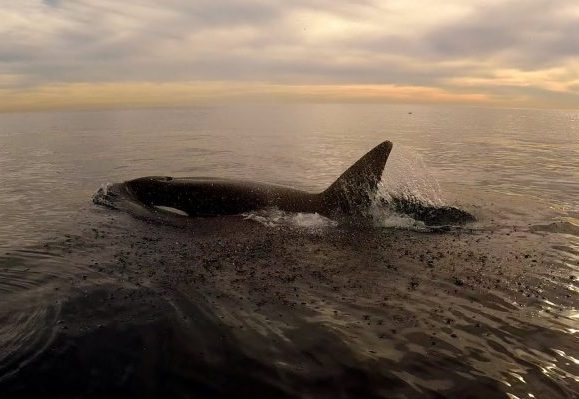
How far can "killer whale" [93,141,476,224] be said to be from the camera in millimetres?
14500

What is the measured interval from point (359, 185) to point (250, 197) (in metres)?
3.56

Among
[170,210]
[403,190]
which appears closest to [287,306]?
[170,210]

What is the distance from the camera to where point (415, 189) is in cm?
1806

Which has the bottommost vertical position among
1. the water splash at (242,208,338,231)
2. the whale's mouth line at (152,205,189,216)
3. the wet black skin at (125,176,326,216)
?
the whale's mouth line at (152,205,189,216)

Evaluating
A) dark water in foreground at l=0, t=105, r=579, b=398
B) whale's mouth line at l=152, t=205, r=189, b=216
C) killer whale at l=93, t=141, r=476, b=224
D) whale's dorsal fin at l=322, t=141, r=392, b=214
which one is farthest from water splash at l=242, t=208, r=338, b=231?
whale's mouth line at l=152, t=205, r=189, b=216

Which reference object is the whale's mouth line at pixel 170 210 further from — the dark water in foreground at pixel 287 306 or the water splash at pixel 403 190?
the water splash at pixel 403 190

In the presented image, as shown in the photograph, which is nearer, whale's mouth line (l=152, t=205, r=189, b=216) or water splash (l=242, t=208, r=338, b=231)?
water splash (l=242, t=208, r=338, b=231)

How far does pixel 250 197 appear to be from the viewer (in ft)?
48.8

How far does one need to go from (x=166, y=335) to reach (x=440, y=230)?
8.90 meters

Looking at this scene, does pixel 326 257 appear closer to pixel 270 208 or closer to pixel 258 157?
pixel 270 208

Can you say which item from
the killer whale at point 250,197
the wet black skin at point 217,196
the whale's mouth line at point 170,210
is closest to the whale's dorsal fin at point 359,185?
A: the killer whale at point 250,197

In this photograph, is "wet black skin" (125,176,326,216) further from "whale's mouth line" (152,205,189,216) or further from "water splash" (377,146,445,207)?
"water splash" (377,146,445,207)

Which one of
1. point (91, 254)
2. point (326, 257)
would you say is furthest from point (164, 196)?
point (326, 257)

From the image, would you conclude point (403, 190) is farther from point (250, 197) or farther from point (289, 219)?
point (250, 197)
